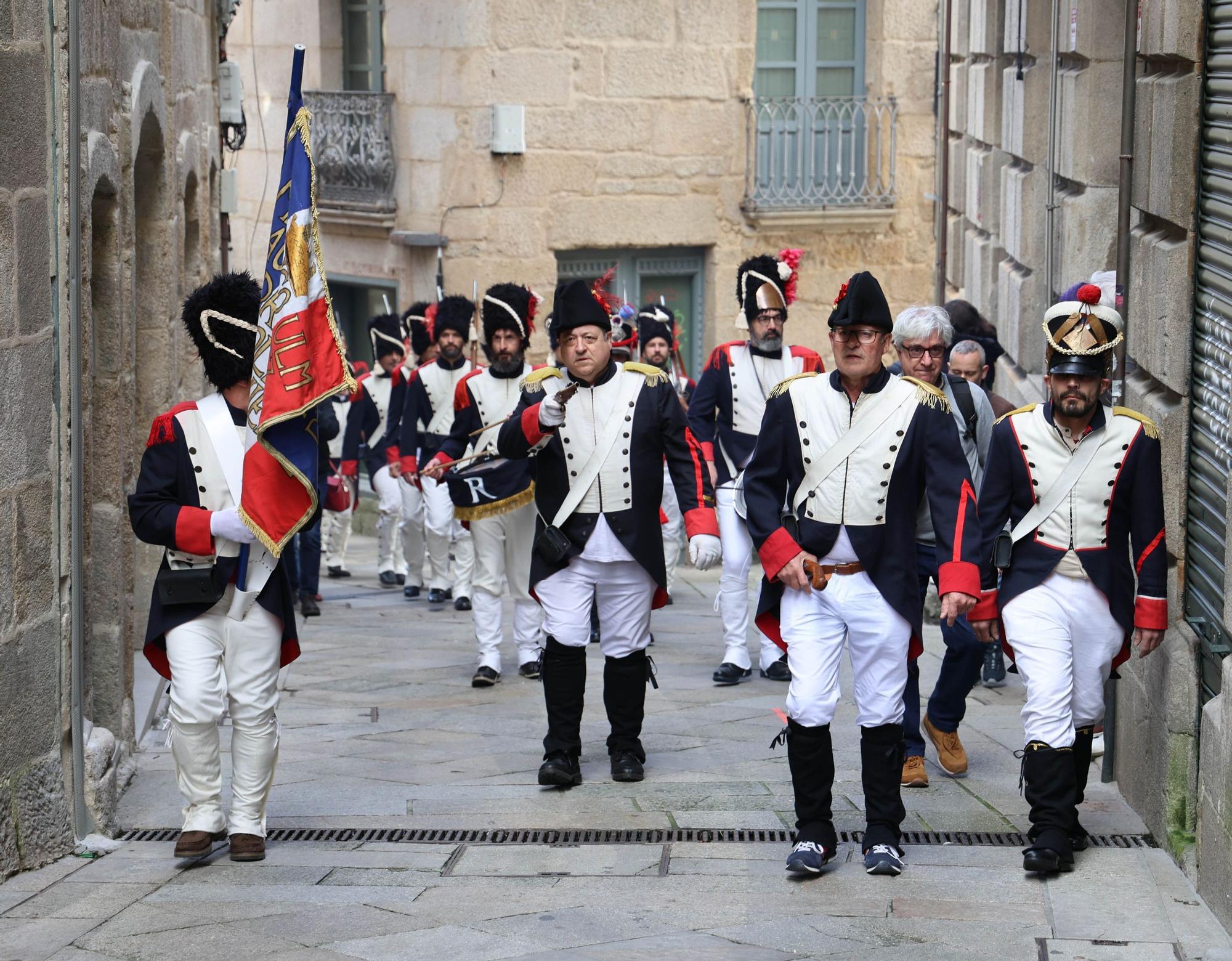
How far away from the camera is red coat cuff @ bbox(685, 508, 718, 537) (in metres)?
7.07

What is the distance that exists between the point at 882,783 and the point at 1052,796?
53 centimetres

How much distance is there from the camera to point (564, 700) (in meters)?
7.24

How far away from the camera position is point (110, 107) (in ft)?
24.6

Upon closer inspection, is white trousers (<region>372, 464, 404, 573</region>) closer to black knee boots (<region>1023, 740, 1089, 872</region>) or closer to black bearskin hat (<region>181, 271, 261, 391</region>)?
black bearskin hat (<region>181, 271, 261, 391</region>)

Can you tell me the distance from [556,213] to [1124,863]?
1215 cm

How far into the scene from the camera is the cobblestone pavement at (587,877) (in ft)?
17.6

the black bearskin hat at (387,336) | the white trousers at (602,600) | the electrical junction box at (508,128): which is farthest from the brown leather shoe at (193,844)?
the electrical junction box at (508,128)

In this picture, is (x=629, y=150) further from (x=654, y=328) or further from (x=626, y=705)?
(x=626, y=705)

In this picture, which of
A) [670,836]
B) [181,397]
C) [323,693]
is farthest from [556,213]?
[670,836]

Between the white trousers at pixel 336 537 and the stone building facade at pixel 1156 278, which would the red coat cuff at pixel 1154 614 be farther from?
the white trousers at pixel 336 537

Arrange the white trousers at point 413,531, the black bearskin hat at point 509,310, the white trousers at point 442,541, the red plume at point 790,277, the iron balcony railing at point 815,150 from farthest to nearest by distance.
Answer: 1. the iron balcony railing at point 815,150
2. the white trousers at point 413,531
3. the white trousers at point 442,541
4. the black bearskin hat at point 509,310
5. the red plume at point 790,277

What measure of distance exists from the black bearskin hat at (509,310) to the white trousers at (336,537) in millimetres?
4311

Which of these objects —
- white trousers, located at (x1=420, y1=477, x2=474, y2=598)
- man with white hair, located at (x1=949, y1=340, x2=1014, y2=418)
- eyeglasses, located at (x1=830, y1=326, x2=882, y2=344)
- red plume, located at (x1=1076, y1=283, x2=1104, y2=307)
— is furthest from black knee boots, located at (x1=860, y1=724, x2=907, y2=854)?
white trousers, located at (x1=420, y1=477, x2=474, y2=598)

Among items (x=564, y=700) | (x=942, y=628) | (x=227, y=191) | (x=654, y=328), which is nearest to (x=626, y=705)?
(x=564, y=700)
